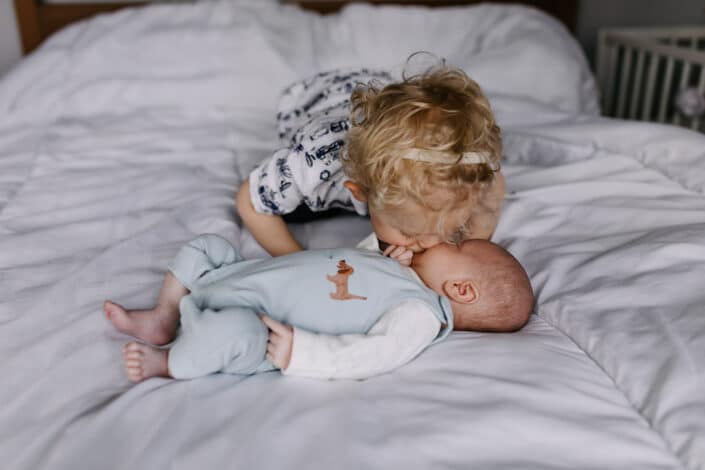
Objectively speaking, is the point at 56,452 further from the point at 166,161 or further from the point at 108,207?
the point at 166,161

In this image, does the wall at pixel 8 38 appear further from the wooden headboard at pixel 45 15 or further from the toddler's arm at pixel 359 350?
the toddler's arm at pixel 359 350

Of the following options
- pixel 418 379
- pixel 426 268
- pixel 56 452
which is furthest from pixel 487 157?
pixel 56 452

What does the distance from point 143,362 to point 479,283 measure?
0.44 meters

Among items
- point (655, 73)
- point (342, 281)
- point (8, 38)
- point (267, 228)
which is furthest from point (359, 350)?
point (8, 38)

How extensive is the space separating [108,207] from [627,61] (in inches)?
67.5

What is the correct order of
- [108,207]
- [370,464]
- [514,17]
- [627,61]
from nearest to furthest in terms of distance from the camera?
[370,464]
[108,207]
[514,17]
[627,61]

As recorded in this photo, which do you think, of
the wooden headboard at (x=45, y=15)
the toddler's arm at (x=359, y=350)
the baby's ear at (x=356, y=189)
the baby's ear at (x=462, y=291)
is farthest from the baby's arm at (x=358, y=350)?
the wooden headboard at (x=45, y=15)

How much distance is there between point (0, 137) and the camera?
1471 mm

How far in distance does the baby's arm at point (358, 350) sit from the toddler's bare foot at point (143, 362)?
146 millimetres

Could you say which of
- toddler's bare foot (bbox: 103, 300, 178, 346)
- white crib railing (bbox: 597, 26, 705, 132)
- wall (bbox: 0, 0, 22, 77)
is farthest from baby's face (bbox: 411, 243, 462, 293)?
wall (bbox: 0, 0, 22, 77)

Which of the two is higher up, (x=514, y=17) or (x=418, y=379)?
(x=514, y=17)

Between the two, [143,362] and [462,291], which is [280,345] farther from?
[462,291]

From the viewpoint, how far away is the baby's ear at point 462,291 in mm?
844

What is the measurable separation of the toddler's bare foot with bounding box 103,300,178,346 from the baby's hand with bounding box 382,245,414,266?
1.04 feet
